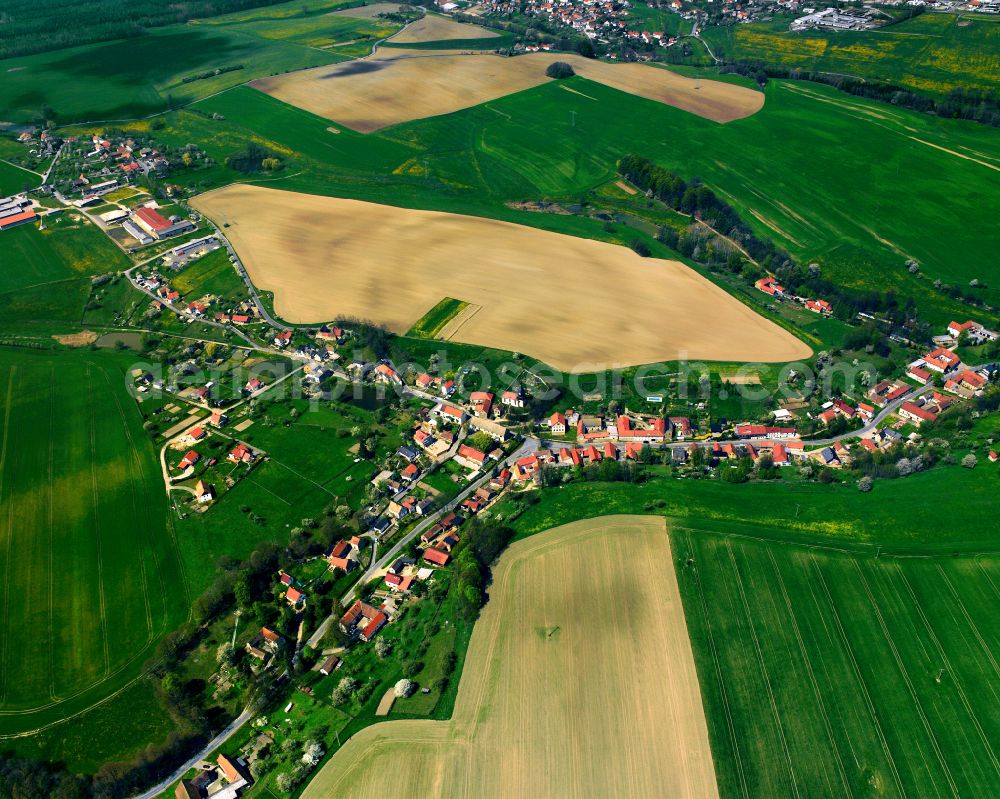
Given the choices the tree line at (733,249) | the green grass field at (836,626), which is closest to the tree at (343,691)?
the green grass field at (836,626)

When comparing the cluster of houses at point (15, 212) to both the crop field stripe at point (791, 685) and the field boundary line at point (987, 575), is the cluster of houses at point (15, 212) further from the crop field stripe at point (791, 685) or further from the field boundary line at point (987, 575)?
the field boundary line at point (987, 575)

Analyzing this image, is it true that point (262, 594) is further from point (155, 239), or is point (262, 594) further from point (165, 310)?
point (155, 239)

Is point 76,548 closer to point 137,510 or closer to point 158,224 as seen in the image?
point 137,510

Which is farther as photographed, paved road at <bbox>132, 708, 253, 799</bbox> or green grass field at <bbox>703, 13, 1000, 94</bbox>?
green grass field at <bbox>703, 13, 1000, 94</bbox>

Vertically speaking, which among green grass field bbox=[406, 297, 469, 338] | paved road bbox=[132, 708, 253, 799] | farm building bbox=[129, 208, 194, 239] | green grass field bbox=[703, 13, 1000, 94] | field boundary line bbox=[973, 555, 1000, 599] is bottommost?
paved road bbox=[132, 708, 253, 799]

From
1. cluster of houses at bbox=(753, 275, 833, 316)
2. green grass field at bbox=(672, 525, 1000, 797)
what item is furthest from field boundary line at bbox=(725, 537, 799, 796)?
cluster of houses at bbox=(753, 275, 833, 316)

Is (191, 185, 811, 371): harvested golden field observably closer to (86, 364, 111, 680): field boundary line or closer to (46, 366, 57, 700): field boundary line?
(86, 364, 111, 680): field boundary line

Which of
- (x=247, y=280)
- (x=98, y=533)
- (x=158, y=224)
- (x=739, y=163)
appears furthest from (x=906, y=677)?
(x=158, y=224)
